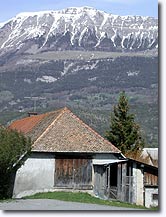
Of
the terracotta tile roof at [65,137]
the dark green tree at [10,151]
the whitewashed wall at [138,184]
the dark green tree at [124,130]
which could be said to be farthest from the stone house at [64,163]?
the dark green tree at [124,130]

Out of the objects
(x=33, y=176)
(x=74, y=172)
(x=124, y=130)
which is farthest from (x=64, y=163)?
(x=124, y=130)

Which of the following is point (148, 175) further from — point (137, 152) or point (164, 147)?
point (164, 147)

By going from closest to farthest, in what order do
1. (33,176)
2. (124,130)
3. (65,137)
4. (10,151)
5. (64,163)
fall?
(10,151) < (33,176) < (64,163) < (65,137) < (124,130)

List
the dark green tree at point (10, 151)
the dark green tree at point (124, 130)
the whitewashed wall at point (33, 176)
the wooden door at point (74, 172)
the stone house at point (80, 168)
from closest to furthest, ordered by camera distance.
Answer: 1. the dark green tree at point (10, 151)
2. the whitewashed wall at point (33, 176)
3. the stone house at point (80, 168)
4. the wooden door at point (74, 172)
5. the dark green tree at point (124, 130)

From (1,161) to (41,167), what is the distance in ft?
19.5

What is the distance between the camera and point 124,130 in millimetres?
37500

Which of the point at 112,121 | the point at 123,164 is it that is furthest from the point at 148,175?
the point at 112,121

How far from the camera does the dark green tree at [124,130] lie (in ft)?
122

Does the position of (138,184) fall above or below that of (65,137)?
below

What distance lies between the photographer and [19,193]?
25906 mm

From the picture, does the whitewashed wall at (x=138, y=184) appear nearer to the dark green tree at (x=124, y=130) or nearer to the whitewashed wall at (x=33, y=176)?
the whitewashed wall at (x=33, y=176)

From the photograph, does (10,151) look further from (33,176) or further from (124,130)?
(124,130)

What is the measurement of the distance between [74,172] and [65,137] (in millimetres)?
1851

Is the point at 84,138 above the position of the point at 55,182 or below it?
above
